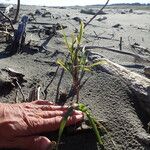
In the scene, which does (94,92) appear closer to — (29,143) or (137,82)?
(137,82)

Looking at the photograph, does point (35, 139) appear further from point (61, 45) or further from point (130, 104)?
point (61, 45)

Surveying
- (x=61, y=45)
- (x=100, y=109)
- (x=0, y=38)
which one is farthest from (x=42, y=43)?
(x=100, y=109)

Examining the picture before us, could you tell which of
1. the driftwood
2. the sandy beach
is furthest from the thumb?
the driftwood

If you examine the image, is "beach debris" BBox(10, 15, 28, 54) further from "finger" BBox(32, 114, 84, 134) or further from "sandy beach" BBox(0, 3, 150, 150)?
"finger" BBox(32, 114, 84, 134)

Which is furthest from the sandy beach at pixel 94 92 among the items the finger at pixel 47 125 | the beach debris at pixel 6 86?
the finger at pixel 47 125

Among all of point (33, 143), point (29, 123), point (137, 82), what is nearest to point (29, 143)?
point (33, 143)

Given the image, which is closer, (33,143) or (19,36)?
(33,143)

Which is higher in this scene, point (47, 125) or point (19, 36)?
point (19, 36)
